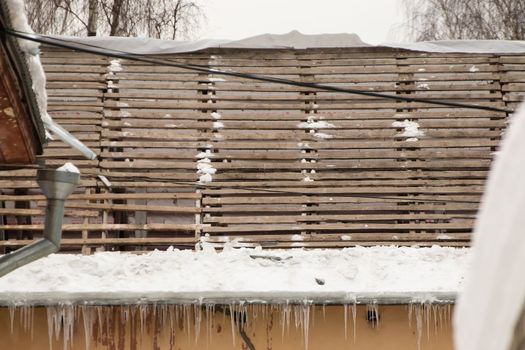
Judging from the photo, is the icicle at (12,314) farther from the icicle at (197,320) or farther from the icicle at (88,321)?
the icicle at (197,320)

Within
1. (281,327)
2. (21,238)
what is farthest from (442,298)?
(21,238)

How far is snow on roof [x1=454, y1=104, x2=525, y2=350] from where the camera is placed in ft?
3.13

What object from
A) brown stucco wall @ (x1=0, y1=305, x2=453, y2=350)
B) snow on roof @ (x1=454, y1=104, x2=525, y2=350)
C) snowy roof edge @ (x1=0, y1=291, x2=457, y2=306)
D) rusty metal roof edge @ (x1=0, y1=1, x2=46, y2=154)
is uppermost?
rusty metal roof edge @ (x1=0, y1=1, x2=46, y2=154)

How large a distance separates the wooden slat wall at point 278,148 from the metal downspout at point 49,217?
2456mm

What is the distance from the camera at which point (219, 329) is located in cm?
562

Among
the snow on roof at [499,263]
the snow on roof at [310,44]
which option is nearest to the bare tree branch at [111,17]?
Result: the snow on roof at [310,44]

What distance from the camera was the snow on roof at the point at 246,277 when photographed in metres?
5.39

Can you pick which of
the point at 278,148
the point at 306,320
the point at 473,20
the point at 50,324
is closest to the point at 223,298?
the point at 306,320

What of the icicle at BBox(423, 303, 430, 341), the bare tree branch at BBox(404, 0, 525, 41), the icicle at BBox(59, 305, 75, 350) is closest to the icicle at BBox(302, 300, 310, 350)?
the icicle at BBox(423, 303, 430, 341)

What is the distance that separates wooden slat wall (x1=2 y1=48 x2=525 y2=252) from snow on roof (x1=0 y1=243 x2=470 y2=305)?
0.86m

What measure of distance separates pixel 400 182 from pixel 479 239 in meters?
6.90

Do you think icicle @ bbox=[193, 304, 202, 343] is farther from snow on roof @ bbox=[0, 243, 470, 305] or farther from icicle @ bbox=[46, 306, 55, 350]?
icicle @ bbox=[46, 306, 55, 350]

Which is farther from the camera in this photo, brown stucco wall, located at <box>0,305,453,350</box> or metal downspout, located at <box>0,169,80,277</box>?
brown stucco wall, located at <box>0,305,453,350</box>

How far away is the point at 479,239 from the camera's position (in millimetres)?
1028
